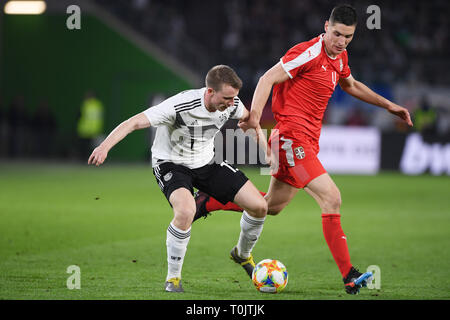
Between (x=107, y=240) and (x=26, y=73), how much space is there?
57.5 feet

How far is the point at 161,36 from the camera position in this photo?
934 inches

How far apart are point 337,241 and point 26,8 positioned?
2109 centimetres

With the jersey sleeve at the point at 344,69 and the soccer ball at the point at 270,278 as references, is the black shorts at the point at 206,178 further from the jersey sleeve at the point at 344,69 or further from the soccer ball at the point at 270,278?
the jersey sleeve at the point at 344,69

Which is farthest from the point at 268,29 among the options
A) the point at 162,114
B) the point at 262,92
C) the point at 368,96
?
the point at 162,114

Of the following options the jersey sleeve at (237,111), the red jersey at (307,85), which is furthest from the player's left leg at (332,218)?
the jersey sleeve at (237,111)

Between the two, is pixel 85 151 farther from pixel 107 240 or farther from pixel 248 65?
pixel 107 240

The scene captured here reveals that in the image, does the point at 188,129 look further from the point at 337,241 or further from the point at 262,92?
the point at 337,241

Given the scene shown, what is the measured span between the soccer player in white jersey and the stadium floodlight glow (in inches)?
782

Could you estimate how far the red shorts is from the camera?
6.02 meters

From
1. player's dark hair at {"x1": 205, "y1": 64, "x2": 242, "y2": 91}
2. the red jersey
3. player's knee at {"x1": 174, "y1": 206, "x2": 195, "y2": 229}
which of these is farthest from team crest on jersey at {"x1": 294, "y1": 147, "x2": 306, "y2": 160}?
player's knee at {"x1": 174, "y1": 206, "x2": 195, "y2": 229}

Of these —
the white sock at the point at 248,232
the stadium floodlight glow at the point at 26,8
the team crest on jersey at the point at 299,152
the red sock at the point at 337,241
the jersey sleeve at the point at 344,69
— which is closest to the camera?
the red sock at the point at 337,241

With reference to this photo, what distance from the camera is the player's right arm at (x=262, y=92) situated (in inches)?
235

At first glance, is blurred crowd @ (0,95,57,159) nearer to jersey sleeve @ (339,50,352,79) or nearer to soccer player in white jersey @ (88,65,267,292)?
soccer player in white jersey @ (88,65,267,292)

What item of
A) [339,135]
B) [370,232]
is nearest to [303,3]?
[339,135]
